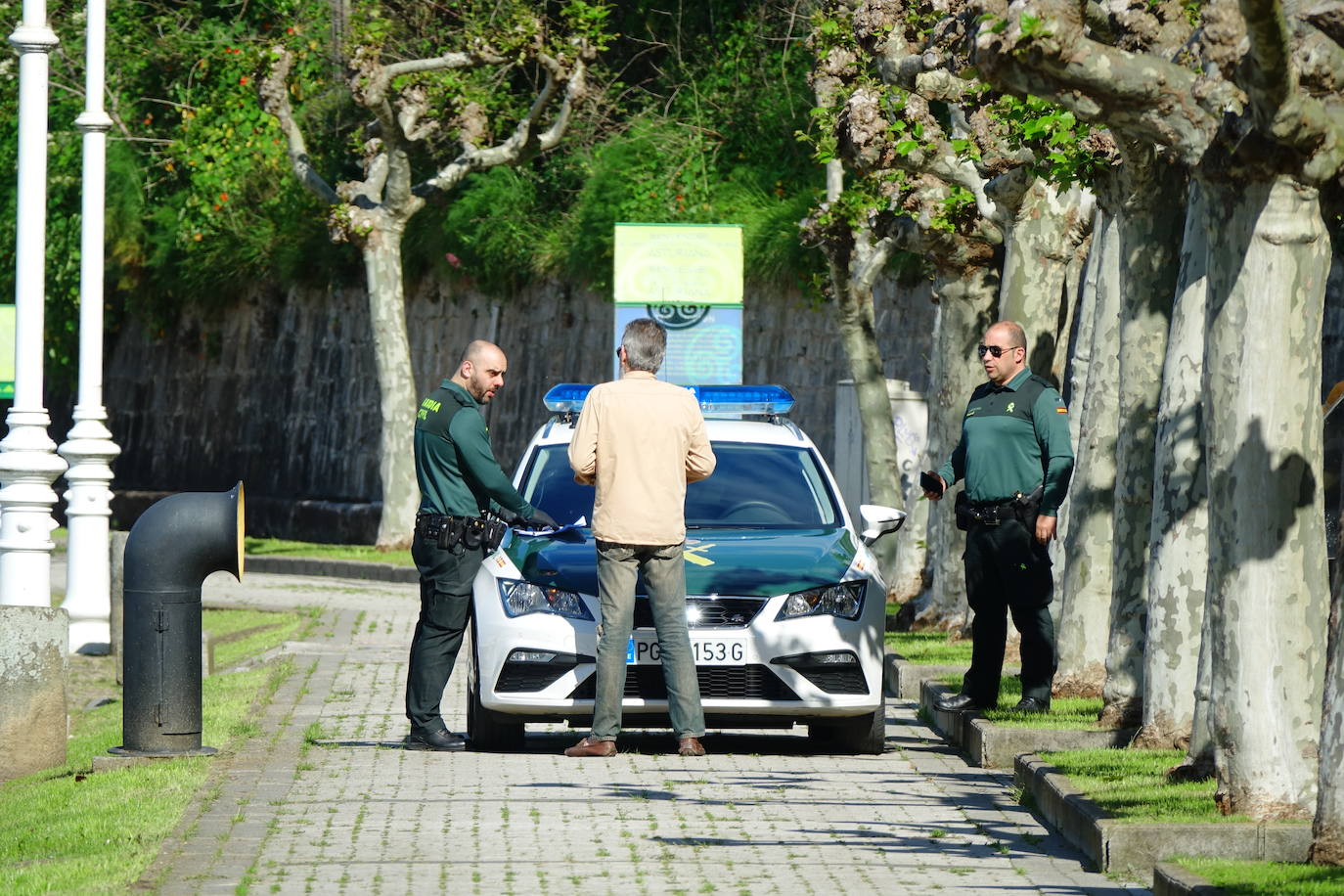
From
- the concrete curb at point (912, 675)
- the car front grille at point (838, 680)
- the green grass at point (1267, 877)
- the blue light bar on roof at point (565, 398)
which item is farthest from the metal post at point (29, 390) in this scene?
the green grass at point (1267, 877)

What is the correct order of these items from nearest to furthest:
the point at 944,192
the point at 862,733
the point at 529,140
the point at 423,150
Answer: the point at 862,733 → the point at 944,192 → the point at 529,140 → the point at 423,150

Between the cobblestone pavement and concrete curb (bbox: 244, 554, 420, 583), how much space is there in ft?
46.2

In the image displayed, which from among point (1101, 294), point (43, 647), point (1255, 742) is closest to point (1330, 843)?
point (1255, 742)

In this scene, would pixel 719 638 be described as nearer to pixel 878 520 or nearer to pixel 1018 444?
pixel 878 520

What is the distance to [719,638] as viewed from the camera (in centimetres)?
1002

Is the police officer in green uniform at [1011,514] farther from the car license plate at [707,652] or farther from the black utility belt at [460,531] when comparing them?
the black utility belt at [460,531]

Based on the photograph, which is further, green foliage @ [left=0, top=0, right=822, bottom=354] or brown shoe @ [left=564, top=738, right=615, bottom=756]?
green foliage @ [left=0, top=0, right=822, bottom=354]

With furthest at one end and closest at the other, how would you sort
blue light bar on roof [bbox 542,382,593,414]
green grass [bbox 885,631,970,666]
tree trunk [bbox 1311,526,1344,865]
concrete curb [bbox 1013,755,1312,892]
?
1. green grass [bbox 885,631,970,666]
2. blue light bar on roof [bbox 542,382,593,414]
3. concrete curb [bbox 1013,755,1312,892]
4. tree trunk [bbox 1311,526,1344,865]

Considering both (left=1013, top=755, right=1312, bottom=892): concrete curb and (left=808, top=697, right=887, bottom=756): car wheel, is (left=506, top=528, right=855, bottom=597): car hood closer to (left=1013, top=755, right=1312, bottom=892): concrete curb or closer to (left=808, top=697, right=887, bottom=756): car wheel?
(left=808, top=697, right=887, bottom=756): car wheel

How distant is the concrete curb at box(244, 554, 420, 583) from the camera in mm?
25703

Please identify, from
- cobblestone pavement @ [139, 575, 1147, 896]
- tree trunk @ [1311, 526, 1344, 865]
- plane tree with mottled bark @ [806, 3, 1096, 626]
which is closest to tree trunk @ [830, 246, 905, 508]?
plane tree with mottled bark @ [806, 3, 1096, 626]

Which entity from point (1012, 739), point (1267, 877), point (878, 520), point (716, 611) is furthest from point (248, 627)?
point (1267, 877)

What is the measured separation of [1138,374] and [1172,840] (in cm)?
352

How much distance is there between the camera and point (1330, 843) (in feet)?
20.9
